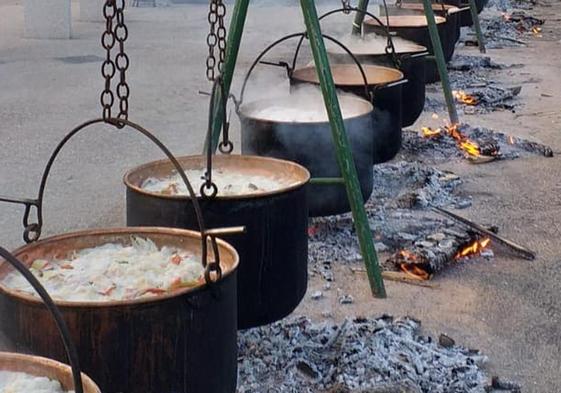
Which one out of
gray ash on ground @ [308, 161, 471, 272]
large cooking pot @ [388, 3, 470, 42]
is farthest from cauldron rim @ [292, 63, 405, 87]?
large cooking pot @ [388, 3, 470, 42]

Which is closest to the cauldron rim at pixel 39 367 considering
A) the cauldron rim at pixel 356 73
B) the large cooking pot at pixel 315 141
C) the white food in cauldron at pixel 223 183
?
the white food in cauldron at pixel 223 183

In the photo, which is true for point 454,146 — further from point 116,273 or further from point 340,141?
point 116,273

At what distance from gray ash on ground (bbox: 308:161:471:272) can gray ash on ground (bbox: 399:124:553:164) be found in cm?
64

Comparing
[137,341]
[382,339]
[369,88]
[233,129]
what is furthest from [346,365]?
[233,129]

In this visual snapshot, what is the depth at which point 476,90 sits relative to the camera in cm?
1110

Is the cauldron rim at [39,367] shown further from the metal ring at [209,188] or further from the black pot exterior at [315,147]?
the black pot exterior at [315,147]

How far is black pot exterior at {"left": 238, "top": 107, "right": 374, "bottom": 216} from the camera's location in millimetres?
5039

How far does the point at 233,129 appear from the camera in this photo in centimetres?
881

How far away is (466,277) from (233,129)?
405 centimetres

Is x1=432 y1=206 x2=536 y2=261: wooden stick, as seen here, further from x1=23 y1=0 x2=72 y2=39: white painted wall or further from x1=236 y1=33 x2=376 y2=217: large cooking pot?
x1=23 y1=0 x2=72 y2=39: white painted wall

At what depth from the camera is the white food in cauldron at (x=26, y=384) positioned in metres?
2.09

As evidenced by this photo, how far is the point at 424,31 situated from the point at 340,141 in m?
4.20

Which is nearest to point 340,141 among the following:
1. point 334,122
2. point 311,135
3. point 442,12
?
point 334,122

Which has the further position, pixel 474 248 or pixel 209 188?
pixel 474 248
